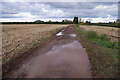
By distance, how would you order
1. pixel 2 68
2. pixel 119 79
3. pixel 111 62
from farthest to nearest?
1. pixel 111 62
2. pixel 2 68
3. pixel 119 79

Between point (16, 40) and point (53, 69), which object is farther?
point (16, 40)

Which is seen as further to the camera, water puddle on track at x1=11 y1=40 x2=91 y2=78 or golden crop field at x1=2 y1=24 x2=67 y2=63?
golden crop field at x1=2 y1=24 x2=67 y2=63

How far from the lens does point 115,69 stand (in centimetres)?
419

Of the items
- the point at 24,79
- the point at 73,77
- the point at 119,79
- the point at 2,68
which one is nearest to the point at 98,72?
the point at 119,79

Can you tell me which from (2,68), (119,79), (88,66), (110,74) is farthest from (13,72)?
(119,79)

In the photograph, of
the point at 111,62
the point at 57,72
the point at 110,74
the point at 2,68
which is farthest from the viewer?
the point at 111,62

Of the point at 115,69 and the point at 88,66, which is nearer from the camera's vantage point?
the point at 115,69

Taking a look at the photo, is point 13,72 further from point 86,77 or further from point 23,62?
point 86,77

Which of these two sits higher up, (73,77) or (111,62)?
(111,62)

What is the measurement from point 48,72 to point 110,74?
319cm

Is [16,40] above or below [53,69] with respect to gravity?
above

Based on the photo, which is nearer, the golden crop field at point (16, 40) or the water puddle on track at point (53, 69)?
the water puddle on track at point (53, 69)

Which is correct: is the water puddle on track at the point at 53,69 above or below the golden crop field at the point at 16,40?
below

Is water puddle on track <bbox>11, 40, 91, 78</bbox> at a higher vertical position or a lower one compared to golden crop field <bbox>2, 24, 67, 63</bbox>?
lower
